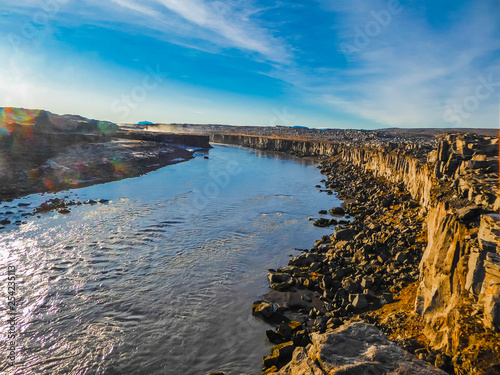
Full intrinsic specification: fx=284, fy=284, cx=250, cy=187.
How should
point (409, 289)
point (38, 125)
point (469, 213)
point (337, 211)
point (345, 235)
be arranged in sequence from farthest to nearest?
point (38, 125) < point (337, 211) < point (345, 235) < point (409, 289) < point (469, 213)

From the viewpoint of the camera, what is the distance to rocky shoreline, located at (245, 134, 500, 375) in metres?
6.84

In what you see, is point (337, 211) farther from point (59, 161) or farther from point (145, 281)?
point (59, 161)

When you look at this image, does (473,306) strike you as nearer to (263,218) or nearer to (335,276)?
(335,276)

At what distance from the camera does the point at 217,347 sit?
11.2 meters

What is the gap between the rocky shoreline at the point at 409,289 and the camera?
684 centimetres

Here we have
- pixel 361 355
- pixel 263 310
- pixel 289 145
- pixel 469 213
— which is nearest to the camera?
pixel 361 355

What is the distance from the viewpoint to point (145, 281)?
15.7 meters

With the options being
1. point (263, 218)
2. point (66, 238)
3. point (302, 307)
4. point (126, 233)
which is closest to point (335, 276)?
point (302, 307)

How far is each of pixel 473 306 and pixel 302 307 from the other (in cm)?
750

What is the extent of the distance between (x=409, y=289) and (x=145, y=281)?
1314 cm

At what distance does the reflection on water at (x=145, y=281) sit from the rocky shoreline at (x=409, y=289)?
1.82 m

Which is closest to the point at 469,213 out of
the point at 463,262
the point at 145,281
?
the point at 463,262

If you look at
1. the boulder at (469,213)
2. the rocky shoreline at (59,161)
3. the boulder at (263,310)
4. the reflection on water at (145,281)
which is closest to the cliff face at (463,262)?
the boulder at (469,213)

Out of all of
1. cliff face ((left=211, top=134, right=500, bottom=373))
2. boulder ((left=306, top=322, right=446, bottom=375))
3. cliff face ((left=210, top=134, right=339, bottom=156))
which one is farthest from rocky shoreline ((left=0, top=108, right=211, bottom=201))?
cliff face ((left=210, top=134, right=339, bottom=156))
